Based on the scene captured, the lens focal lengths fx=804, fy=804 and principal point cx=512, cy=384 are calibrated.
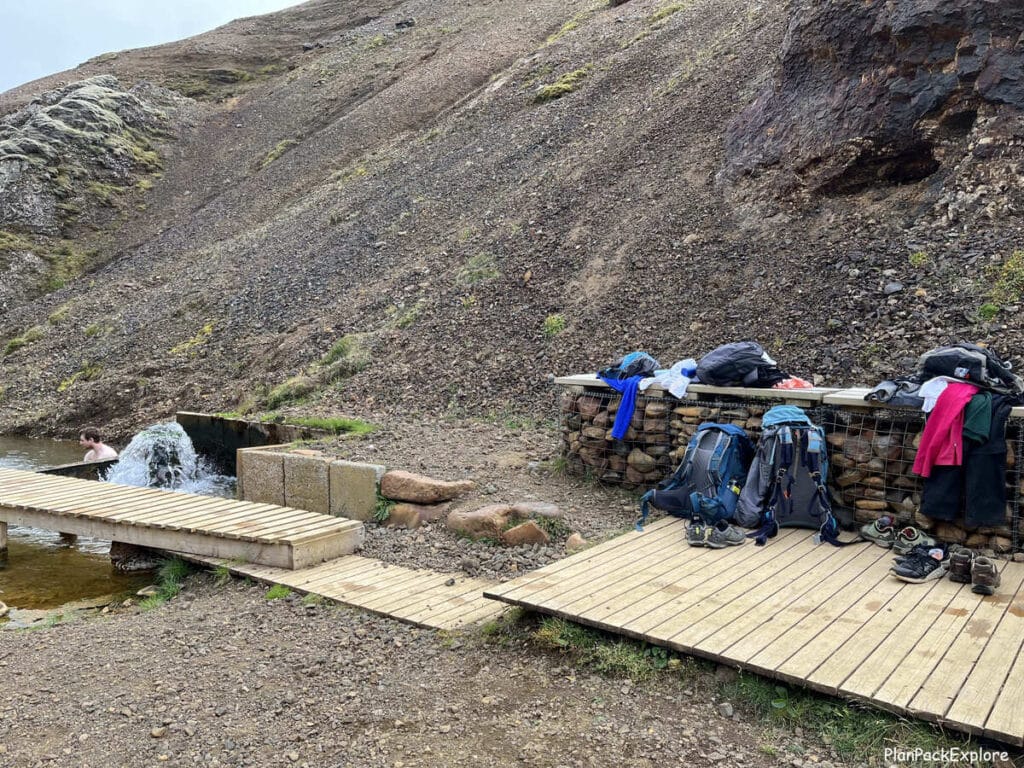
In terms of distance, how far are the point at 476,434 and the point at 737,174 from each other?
20.1 feet

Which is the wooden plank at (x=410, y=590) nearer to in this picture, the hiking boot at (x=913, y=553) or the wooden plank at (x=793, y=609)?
the wooden plank at (x=793, y=609)

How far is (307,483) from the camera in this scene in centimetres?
744

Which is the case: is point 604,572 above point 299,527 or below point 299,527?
above

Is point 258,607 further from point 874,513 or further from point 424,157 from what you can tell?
point 424,157

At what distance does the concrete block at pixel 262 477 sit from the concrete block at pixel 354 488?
2.33ft

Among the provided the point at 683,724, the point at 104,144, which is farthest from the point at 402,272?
the point at 104,144

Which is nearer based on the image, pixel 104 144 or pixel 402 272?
pixel 402 272

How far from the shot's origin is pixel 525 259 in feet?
40.5

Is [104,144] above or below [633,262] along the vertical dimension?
above

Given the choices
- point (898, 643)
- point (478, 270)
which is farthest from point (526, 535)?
point (478, 270)

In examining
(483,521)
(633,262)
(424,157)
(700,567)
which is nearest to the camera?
(700,567)

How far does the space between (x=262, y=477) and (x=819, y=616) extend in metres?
5.55

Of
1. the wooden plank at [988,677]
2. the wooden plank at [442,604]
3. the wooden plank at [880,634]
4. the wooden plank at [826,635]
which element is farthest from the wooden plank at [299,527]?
the wooden plank at [988,677]

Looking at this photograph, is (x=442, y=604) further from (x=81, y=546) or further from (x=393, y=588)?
(x=81, y=546)
